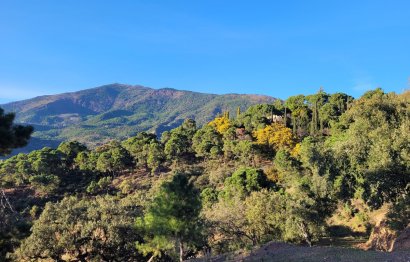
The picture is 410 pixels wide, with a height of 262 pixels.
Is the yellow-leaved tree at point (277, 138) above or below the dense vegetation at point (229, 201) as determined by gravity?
above

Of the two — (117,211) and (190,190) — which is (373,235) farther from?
(117,211)

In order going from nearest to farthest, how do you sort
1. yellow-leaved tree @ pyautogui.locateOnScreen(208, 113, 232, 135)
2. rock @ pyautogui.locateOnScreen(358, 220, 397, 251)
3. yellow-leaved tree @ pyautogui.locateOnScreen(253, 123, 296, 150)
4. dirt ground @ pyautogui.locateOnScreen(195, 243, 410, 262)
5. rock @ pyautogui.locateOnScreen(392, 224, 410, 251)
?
dirt ground @ pyautogui.locateOnScreen(195, 243, 410, 262) → rock @ pyautogui.locateOnScreen(392, 224, 410, 251) → rock @ pyautogui.locateOnScreen(358, 220, 397, 251) → yellow-leaved tree @ pyautogui.locateOnScreen(253, 123, 296, 150) → yellow-leaved tree @ pyautogui.locateOnScreen(208, 113, 232, 135)

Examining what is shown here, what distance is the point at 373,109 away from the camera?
35.8m

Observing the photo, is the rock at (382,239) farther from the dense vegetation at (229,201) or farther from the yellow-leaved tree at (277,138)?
the yellow-leaved tree at (277,138)

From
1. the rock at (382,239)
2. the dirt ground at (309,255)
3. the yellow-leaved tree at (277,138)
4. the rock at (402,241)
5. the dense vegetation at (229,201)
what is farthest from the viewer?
the yellow-leaved tree at (277,138)

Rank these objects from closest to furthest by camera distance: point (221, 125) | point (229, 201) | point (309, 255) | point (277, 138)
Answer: point (309, 255) → point (229, 201) → point (277, 138) → point (221, 125)

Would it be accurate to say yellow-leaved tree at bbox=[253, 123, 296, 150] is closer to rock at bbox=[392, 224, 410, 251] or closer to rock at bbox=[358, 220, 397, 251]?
rock at bbox=[358, 220, 397, 251]

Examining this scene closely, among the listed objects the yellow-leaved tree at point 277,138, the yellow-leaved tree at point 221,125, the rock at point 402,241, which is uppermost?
the yellow-leaved tree at point 221,125

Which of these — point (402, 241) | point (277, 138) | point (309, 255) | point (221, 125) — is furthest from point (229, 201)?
point (221, 125)

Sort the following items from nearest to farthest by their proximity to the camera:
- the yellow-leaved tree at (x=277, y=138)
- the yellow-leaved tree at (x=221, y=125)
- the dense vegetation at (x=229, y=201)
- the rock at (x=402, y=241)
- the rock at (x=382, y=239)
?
1. the dense vegetation at (x=229, y=201)
2. the rock at (x=402, y=241)
3. the rock at (x=382, y=239)
4. the yellow-leaved tree at (x=277, y=138)
5. the yellow-leaved tree at (x=221, y=125)

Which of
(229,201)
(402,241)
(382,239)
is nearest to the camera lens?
(402,241)

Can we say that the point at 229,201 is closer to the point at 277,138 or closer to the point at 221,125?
the point at 277,138

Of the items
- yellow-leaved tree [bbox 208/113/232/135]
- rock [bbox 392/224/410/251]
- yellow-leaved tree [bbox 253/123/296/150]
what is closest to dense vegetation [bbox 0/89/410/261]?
yellow-leaved tree [bbox 253/123/296/150]

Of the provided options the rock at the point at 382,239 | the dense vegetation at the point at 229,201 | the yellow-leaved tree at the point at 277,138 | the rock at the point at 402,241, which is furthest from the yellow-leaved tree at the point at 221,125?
the rock at the point at 402,241
